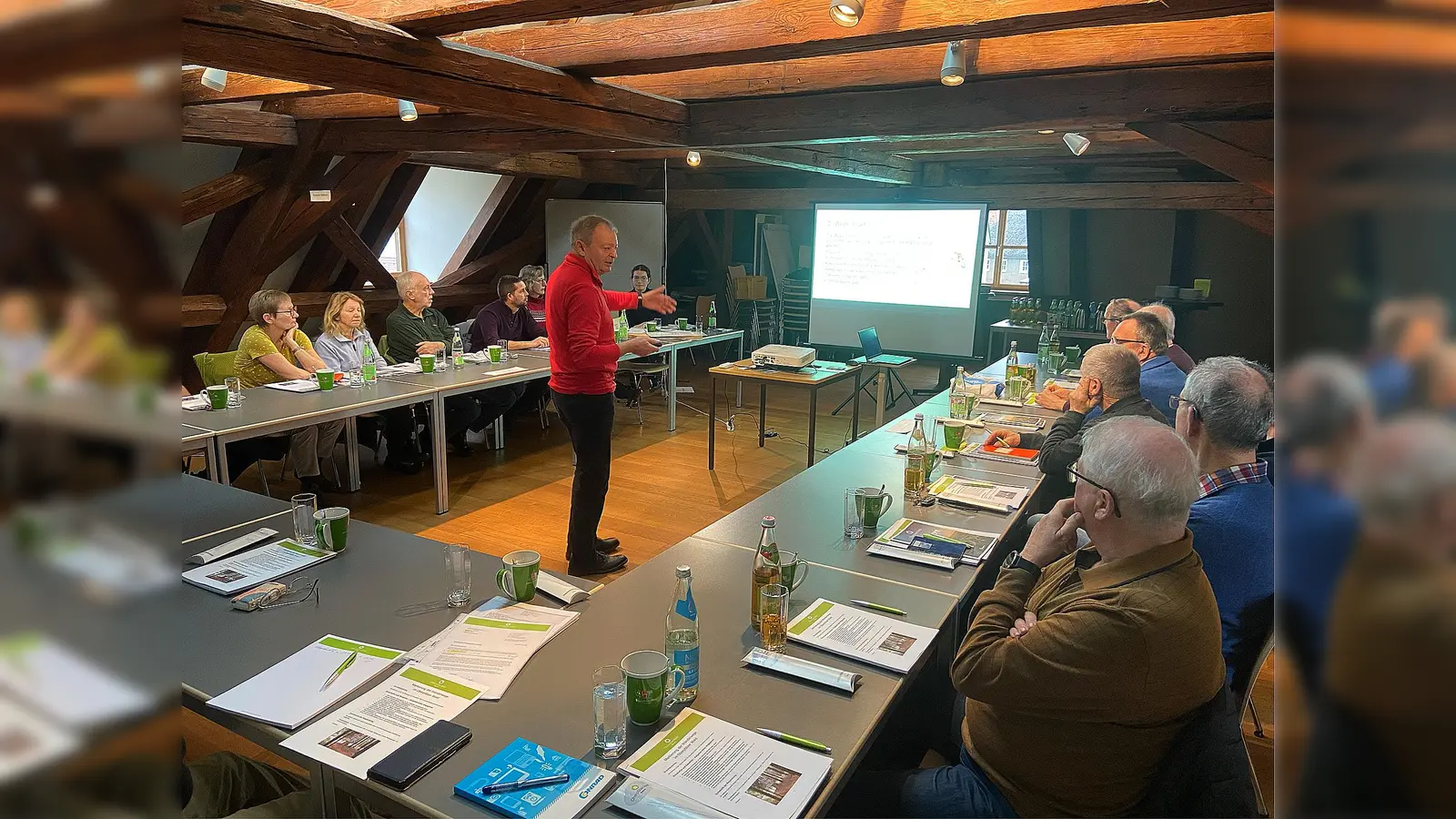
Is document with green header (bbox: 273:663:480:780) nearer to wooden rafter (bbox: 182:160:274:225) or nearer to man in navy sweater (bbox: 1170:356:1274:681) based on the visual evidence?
man in navy sweater (bbox: 1170:356:1274:681)

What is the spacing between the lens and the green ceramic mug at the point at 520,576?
6.56 ft

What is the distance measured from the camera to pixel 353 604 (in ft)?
6.52

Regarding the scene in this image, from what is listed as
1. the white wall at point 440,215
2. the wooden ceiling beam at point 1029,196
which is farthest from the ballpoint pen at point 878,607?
the white wall at point 440,215

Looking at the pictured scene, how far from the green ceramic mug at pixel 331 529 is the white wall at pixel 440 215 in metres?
7.49

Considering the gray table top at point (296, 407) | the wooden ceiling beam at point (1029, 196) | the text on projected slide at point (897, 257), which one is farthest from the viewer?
the wooden ceiling beam at point (1029, 196)

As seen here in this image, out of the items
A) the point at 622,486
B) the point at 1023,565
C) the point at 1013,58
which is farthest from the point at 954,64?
the point at 622,486

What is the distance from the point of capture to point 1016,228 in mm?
10078

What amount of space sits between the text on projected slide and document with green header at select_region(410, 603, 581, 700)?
5.64 m

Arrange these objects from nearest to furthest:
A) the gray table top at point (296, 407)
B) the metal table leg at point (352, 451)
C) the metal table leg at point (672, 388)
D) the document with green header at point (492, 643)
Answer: the document with green header at point (492, 643), the gray table top at point (296, 407), the metal table leg at point (352, 451), the metal table leg at point (672, 388)

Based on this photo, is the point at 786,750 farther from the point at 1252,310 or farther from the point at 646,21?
the point at 1252,310
